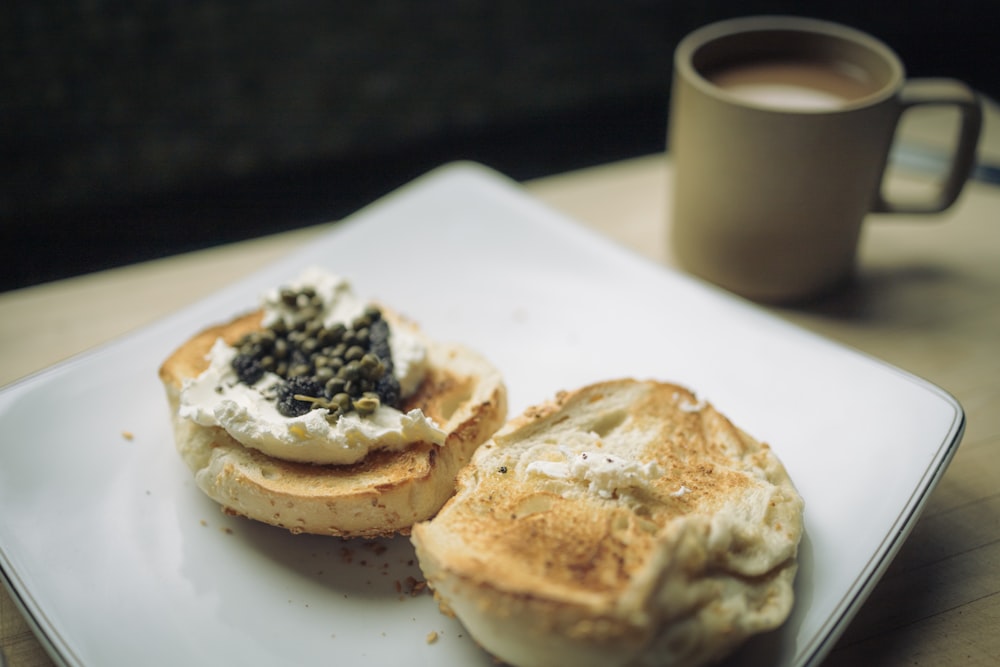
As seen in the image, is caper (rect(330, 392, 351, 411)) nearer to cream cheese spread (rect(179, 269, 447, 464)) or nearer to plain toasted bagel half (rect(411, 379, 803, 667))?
cream cheese spread (rect(179, 269, 447, 464))

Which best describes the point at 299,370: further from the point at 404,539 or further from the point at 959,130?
the point at 959,130

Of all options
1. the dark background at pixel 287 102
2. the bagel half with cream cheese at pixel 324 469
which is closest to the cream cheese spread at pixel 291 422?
the bagel half with cream cheese at pixel 324 469

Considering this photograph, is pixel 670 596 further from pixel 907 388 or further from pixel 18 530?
pixel 18 530

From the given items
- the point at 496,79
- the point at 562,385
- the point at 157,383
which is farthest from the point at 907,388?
the point at 496,79

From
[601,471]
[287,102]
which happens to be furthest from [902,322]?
[287,102]

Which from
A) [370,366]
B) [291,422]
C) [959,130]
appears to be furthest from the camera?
[959,130]

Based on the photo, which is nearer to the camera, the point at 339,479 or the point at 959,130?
the point at 339,479

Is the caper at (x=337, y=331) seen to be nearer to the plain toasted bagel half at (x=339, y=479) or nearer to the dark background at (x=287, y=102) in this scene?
the plain toasted bagel half at (x=339, y=479)

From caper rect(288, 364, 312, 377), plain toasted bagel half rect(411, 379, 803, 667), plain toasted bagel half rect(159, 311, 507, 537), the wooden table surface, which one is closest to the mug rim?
the wooden table surface
